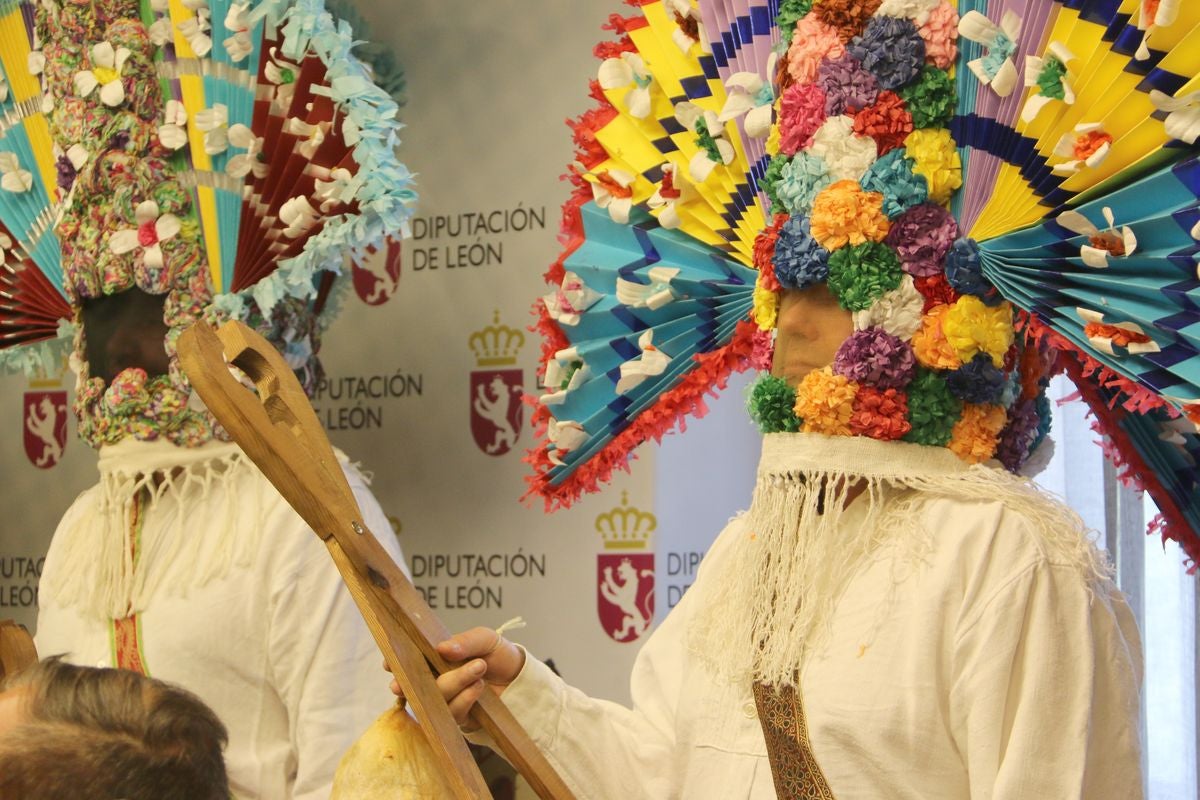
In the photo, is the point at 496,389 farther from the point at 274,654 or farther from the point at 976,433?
the point at 976,433

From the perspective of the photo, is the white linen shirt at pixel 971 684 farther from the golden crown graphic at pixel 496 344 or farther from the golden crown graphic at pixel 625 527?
the golden crown graphic at pixel 496 344

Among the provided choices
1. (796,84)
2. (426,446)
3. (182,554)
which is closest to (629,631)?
(426,446)

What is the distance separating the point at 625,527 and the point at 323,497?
129cm

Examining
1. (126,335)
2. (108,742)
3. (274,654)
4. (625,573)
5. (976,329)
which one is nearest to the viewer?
(108,742)

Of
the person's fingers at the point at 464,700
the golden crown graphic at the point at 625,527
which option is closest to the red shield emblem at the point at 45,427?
the golden crown graphic at the point at 625,527

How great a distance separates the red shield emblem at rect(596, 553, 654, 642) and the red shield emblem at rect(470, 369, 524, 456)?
324 mm

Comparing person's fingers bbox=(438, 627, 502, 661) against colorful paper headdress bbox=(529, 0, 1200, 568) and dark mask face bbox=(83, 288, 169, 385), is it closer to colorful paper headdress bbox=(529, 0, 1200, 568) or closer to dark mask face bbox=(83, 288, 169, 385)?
colorful paper headdress bbox=(529, 0, 1200, 568)

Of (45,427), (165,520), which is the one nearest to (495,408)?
(165,520)

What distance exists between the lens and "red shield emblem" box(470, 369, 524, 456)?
3.00 meters

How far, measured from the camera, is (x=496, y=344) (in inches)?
120

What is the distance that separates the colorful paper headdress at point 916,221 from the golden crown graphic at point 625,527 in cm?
67

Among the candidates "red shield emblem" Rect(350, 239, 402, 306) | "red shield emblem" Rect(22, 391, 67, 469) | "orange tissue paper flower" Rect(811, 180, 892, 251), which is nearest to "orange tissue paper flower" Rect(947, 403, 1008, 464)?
"orange tissue paper flower" Rect(811, 180, 892, 251)

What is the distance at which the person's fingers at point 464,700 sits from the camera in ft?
5.49

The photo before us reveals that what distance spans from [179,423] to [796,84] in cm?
125
